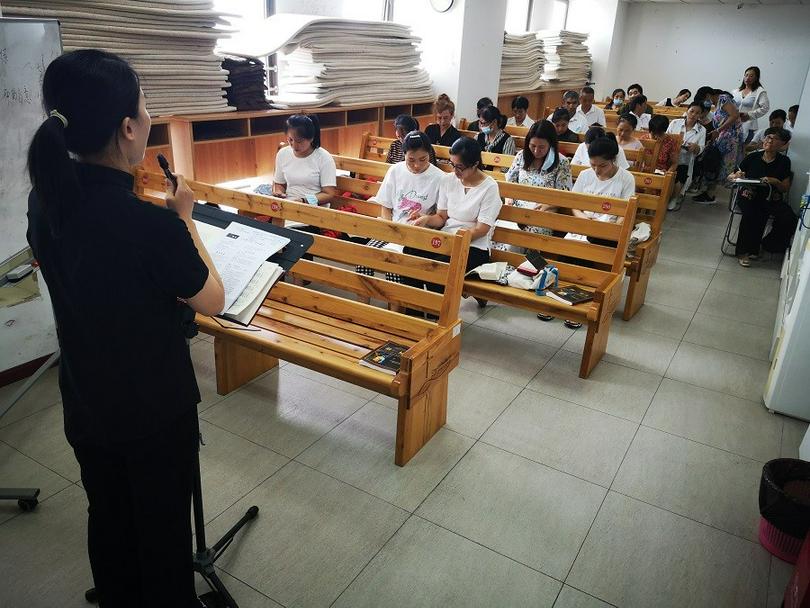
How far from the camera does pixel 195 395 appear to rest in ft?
5.42

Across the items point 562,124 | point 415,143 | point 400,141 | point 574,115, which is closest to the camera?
point 415,143

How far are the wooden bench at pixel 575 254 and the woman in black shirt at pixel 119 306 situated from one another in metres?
2.43

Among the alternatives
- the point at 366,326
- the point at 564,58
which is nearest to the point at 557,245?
the point at 366,326

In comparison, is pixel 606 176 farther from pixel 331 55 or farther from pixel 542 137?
pixel 331 55

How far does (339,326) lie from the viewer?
3.16 metres

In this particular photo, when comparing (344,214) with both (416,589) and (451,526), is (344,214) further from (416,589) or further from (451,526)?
(416,589)

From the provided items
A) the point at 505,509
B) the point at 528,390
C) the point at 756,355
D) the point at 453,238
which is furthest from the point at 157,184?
the point at 756,355

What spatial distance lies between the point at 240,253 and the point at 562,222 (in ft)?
8.07

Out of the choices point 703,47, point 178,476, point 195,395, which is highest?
point 703,47

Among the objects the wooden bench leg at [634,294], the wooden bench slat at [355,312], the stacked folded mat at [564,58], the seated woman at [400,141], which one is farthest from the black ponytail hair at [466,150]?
the stacked folded mat at [564,58]

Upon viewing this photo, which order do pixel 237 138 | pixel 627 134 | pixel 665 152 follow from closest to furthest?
pixel 237 138 < pixel 627 134 < pixel 665 152

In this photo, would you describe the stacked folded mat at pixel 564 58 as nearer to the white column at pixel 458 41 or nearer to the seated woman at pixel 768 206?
the white column at pixel 458 41

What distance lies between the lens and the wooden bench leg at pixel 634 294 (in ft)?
14.6

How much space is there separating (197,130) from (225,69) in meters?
0.51
